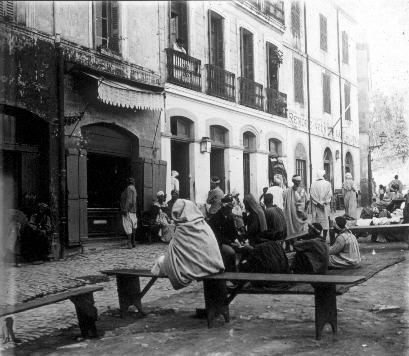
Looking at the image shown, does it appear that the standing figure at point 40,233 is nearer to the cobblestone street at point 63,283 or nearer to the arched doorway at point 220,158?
the cobblestone street at point 63,283

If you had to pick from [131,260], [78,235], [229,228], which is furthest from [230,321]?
[78,235]

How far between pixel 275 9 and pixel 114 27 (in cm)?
908

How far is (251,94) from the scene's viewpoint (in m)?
18.4

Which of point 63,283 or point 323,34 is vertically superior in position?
point 323,34

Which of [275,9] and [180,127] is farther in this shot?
[275,9]

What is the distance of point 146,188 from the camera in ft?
43.7

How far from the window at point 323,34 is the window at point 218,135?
9332 mm

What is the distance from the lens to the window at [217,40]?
16703 mm

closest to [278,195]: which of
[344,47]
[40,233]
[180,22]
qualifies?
[40,233]

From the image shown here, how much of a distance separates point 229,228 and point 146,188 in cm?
583

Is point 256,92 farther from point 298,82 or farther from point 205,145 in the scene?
point 205,145

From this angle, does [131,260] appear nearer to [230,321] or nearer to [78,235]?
[78,235]

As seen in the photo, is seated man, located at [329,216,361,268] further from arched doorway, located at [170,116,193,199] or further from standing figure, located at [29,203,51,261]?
arched doorway, located at [170,116,193,199]

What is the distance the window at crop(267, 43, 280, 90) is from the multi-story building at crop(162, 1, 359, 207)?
0.04 meters
